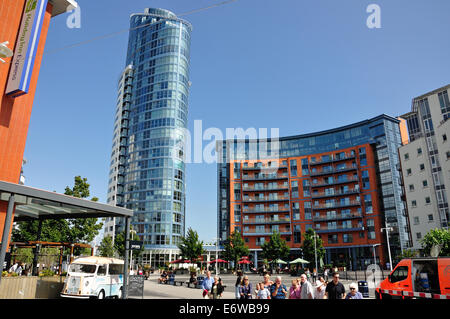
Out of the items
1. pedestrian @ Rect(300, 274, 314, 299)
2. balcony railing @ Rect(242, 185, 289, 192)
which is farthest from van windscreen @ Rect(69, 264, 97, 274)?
balcony railing @ Rect(242, 185, 289, 192)

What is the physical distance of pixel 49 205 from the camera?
16.0 meters

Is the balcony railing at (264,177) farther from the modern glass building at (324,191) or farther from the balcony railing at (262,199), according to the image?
the balcony railing at (262,199)

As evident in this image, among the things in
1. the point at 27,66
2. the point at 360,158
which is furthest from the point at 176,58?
the point at 27,66

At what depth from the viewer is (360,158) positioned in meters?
75.3

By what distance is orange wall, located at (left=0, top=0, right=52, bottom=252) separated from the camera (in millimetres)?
15859

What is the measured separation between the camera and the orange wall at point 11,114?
15859 mm

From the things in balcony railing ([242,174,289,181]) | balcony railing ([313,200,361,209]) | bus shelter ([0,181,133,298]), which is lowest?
bus shelter ([0,181,133,298])

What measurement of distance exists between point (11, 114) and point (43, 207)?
4.98 meters

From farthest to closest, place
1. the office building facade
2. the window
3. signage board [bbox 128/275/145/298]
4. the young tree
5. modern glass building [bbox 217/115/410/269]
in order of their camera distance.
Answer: modern glass building [bbox 217/115/410/269] → the office building facade → the young tree → signage board [bbox 128/275/145/298] → the window

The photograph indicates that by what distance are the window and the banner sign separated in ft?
66.1

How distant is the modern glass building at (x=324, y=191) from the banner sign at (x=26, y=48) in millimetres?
64516

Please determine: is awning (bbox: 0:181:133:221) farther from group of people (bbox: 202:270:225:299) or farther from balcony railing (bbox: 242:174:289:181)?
balcony railing (bbox: 242:174:289:181)

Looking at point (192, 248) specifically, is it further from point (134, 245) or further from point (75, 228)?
point (134, 245)

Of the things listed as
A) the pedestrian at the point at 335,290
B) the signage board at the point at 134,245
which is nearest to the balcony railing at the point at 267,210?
the signage board at the point at 134,245
